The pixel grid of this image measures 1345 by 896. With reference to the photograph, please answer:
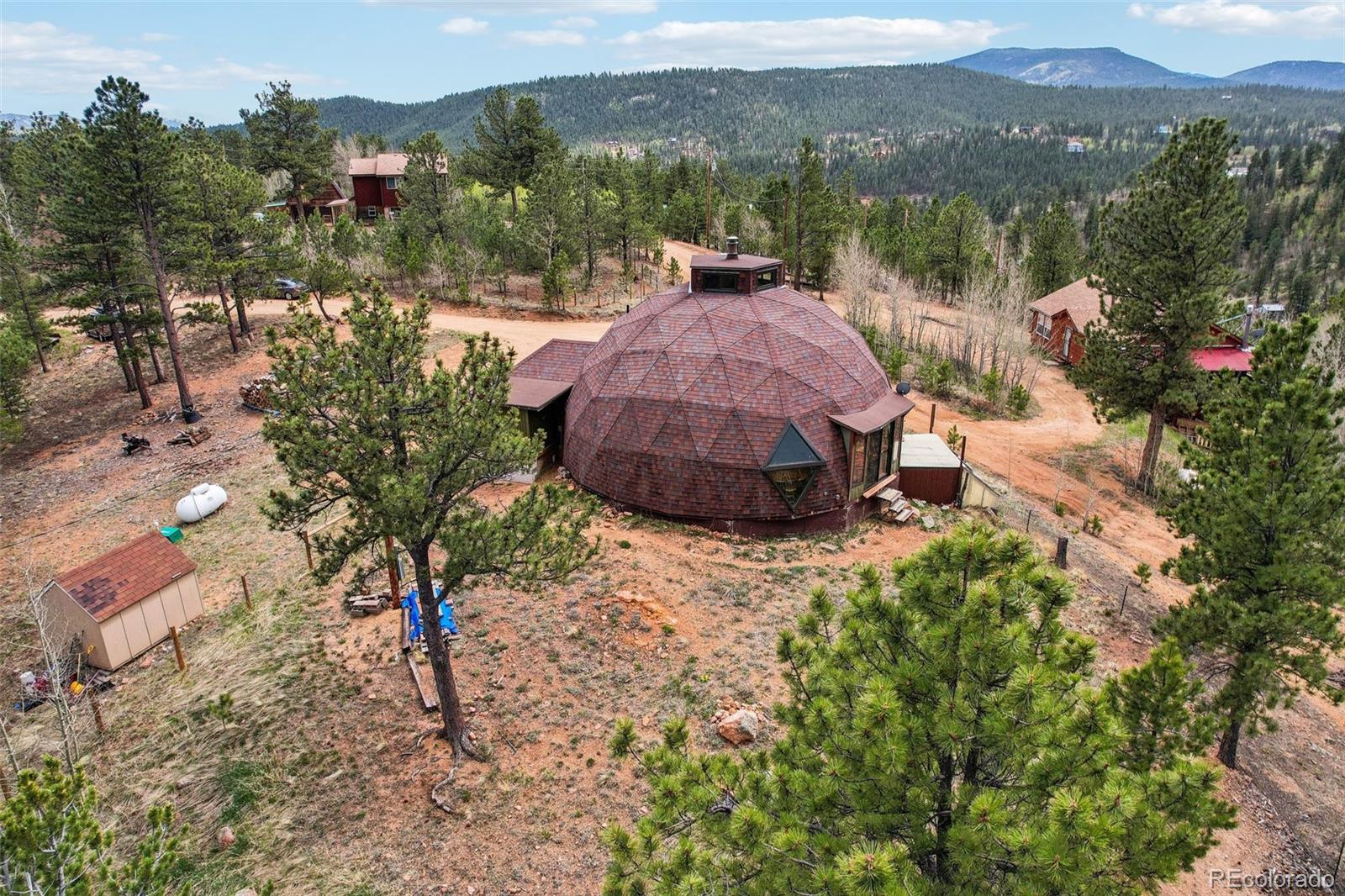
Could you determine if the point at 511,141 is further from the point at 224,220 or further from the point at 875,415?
the point at 875,415

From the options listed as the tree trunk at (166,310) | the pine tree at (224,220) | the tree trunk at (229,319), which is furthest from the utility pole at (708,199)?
the tree trunk at (166,310)

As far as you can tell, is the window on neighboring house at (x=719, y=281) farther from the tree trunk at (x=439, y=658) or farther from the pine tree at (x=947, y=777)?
the pine tree at (x=947, y=777)

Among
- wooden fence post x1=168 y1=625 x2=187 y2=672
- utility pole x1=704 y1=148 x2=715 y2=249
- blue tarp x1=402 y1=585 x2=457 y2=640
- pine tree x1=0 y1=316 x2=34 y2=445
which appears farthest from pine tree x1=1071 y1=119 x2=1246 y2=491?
pine tree x1=0 y1=316 x2=34 y2=445

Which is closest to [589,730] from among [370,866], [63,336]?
[370,866]

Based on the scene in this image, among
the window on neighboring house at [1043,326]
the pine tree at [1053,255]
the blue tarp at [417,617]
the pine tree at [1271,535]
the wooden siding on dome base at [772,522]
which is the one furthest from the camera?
the pine tree at [1053,255]

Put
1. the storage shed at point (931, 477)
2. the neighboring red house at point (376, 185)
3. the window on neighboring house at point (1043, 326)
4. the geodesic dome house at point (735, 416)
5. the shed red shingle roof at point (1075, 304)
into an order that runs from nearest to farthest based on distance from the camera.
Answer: the geodesic dome house at point (735, 416), the storage shed at point (931, 477), the shed red shingle roof at point (1075, 304), the window on neighboring house at point (1043, 326), the neighboring red house at point (376, 185)

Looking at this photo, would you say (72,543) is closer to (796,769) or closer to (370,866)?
(370,866)

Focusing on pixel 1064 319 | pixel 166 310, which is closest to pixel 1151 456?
pixel 1064 319

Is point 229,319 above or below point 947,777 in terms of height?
below
